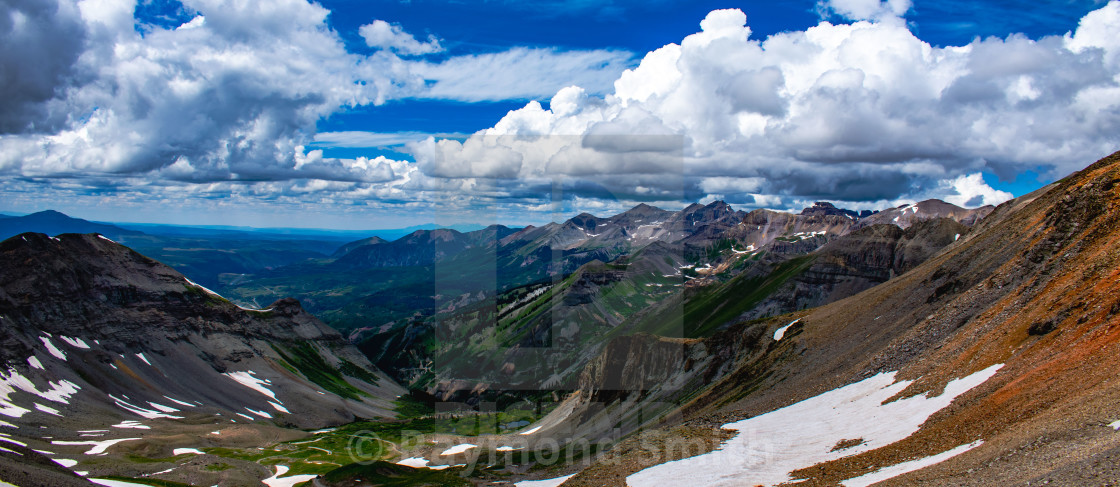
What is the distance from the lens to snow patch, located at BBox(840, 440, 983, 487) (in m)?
29.8

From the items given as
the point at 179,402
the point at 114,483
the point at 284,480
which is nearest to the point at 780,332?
the point at 284,480

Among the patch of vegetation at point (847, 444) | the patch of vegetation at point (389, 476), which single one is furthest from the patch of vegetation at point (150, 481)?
the patch of vegetation at point (847, 444)

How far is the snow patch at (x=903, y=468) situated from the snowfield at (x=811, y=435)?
5.78 m

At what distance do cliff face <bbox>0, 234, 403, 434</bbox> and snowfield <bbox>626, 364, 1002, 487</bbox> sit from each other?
426ft

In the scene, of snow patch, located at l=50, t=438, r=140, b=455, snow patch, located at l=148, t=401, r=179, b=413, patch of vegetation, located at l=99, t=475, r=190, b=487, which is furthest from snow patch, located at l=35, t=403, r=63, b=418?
patch of vegetation, located at l=99, t=475, r=190, b=487

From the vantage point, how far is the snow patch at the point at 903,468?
29.8 metres

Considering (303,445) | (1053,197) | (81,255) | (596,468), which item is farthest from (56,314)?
(1053,197)

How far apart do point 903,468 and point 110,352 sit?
199 meters

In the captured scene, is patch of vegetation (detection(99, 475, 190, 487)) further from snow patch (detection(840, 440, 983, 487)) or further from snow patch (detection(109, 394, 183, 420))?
snow patch (detection(840, 440, 983, 487))

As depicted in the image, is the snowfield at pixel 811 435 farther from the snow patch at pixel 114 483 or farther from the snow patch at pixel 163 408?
the snow patch at pixel 163 408

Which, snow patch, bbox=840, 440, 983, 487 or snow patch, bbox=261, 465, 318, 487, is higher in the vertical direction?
snow patch, bbox=840, 440, 983, 487

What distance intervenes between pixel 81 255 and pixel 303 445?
117740 millimetres

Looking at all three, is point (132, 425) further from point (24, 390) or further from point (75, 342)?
point (75, 342)

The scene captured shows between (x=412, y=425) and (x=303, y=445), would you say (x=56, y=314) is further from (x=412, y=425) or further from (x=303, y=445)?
(x=412, y=425)
